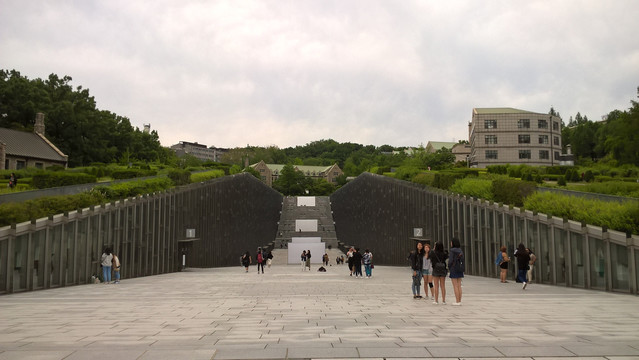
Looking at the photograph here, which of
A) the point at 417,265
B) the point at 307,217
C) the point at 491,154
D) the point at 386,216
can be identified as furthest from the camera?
the point at 307,217

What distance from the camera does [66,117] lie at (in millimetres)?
64062

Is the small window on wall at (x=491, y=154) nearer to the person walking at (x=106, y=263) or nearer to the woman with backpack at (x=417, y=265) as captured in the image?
the woman with backpack at (x=417, y=265)

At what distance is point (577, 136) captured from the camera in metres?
106

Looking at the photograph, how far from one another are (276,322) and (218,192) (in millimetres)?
30735

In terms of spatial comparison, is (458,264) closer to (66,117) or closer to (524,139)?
(66,117)

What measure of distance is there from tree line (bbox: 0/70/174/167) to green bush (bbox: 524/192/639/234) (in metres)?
64.7

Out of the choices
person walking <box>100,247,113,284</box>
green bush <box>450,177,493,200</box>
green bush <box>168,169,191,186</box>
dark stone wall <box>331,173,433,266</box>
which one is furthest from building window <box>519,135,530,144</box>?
person walking <box>100,247,113,284</box>

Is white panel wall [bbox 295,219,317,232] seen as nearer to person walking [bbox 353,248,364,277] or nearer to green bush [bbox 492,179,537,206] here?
green bush [bbox 492,179,537,206]

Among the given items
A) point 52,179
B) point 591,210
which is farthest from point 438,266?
point 52,179

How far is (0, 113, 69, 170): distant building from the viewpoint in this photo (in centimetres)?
4619

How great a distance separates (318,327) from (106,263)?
12.7 meters

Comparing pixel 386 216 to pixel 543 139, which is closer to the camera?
pixel 386 216

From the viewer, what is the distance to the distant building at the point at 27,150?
152 feet

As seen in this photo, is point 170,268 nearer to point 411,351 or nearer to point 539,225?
point 539,225
